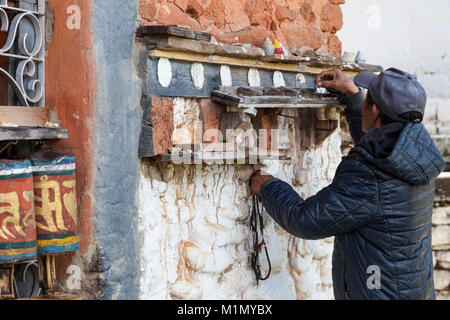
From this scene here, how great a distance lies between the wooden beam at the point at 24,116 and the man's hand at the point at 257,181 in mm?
992

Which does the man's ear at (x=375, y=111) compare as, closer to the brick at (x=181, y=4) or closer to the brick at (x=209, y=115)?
the brick at (x=209, y=115)

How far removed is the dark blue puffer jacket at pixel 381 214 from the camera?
2.23 meters

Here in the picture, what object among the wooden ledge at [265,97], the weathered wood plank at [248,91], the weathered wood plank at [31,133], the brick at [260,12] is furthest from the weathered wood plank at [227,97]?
the weathered wood plank at [31,133]

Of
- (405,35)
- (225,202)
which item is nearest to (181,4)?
(225,202)

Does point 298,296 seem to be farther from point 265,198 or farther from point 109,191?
point 109,191

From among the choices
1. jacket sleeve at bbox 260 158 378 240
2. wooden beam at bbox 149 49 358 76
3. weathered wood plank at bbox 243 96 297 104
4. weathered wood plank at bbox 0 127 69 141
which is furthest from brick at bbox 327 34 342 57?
weathered wood plank at bbox 0 127 69 141

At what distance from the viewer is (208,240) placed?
2.60 meters

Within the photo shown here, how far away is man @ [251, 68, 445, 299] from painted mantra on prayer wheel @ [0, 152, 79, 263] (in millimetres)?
871

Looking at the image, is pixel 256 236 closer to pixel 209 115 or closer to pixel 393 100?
pixel 209 115

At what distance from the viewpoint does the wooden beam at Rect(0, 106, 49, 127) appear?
6.71 feet

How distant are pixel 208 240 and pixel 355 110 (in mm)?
1008

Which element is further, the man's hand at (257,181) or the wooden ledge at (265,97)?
the man's hand at (257,181)

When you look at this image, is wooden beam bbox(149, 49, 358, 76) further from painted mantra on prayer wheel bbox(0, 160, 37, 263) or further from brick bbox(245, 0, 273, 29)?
painted mantra on prayer wheel bbox(0, 160, 37, 263)

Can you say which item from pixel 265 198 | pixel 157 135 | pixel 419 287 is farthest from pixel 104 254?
pixel 419 287
